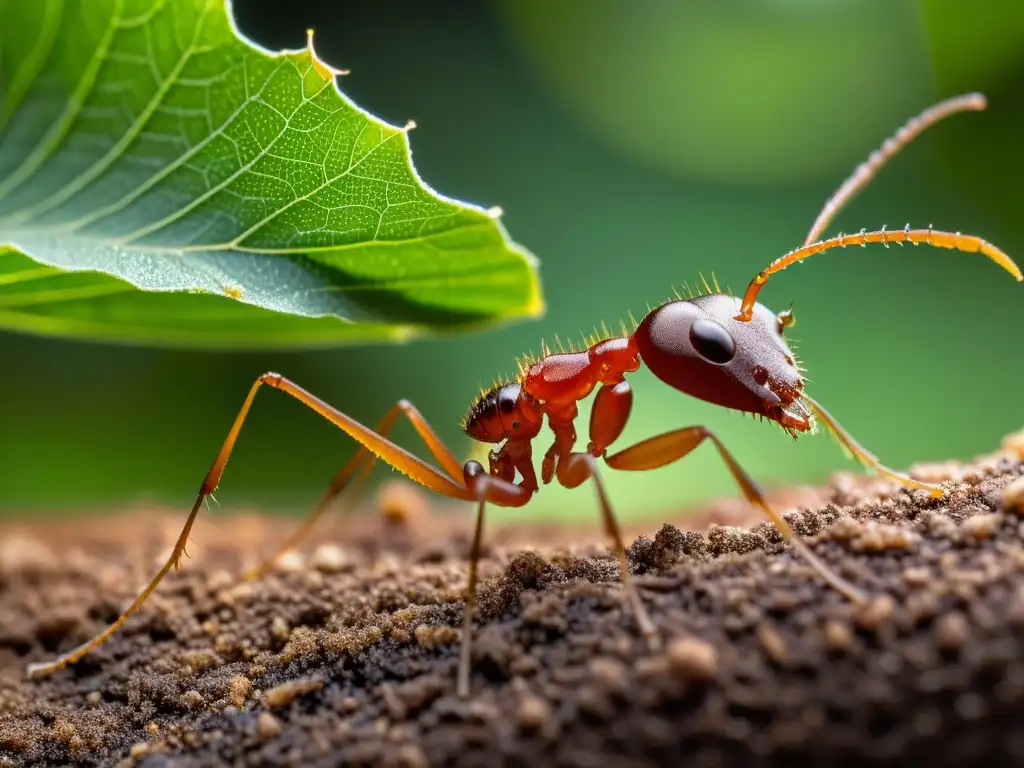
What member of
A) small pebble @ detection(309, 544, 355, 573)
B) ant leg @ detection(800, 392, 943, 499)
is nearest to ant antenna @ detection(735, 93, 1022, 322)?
ant leg @ detection(800, 392, 943, 499)

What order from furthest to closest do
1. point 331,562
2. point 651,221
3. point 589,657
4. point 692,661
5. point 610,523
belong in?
point 651,221 < point 331,562 < point 610,523 < point 589,657 < point 692,661

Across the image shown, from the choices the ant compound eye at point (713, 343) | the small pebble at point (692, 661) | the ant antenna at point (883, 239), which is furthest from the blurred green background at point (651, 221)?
the small pebble at point (692, 661)

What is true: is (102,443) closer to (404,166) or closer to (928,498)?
(404,166)

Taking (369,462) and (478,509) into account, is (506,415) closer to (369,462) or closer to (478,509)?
(369,462)

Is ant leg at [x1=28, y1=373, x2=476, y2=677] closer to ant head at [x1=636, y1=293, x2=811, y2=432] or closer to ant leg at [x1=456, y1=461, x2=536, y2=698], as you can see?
ant leg at [x1=456, y1=461, x2=536, y2=698]

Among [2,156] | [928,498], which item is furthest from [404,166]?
[928,498]

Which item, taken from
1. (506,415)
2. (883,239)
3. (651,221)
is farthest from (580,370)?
(651,221)
